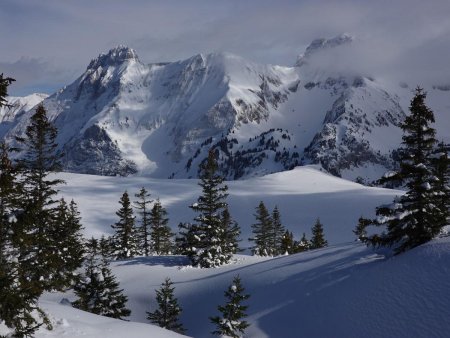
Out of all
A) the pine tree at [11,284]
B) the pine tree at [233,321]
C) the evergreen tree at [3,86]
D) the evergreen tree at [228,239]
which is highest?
the evergreen tree at [3,86]

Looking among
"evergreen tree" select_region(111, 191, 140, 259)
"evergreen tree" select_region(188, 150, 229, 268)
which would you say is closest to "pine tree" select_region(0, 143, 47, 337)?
"evergreen tree" select_region(188, 150, 229, 268)

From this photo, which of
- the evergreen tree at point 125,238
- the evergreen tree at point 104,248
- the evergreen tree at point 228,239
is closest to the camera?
the evergreen tree at point 104,248

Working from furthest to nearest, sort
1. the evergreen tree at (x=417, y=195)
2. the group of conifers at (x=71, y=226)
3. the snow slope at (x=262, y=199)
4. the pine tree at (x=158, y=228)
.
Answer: the snow slope at (x=262, y=199)
the pine tree at (x=158, y=228)
the evergreen tree at (x=417, y=195)
the group of conifers at (x=71, y=226)

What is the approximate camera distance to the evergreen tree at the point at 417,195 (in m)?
19.5

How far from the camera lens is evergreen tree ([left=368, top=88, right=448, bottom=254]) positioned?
19.5 m

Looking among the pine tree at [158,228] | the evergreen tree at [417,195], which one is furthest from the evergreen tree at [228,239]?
the evergreen tree at [417,195]

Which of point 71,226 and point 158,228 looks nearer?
point 71,226

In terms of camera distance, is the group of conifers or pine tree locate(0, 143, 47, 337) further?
the group of conifers

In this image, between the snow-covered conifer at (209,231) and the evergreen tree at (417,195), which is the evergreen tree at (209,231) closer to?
the snow-covered conifer at (209,231)

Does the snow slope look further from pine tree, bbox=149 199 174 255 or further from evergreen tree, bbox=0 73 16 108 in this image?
evergreen tree, bbox=0 73 16 108

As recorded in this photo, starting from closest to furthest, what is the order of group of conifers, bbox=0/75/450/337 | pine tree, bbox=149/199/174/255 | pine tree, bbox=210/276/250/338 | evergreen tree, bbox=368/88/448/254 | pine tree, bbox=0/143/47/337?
pine tree, bbox=0/143/47/337 < group of conifers, bbox=0/75/450/337 < evergreen tree, bbox=368/88/448/254 < pine tree, bbox=210/276/250/338 < pine tree, bbox=149/199/174/255

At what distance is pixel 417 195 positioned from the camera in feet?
64.4

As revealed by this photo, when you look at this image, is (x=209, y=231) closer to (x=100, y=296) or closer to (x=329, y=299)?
(x=100, y=296)

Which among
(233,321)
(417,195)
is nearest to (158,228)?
(233,321)
